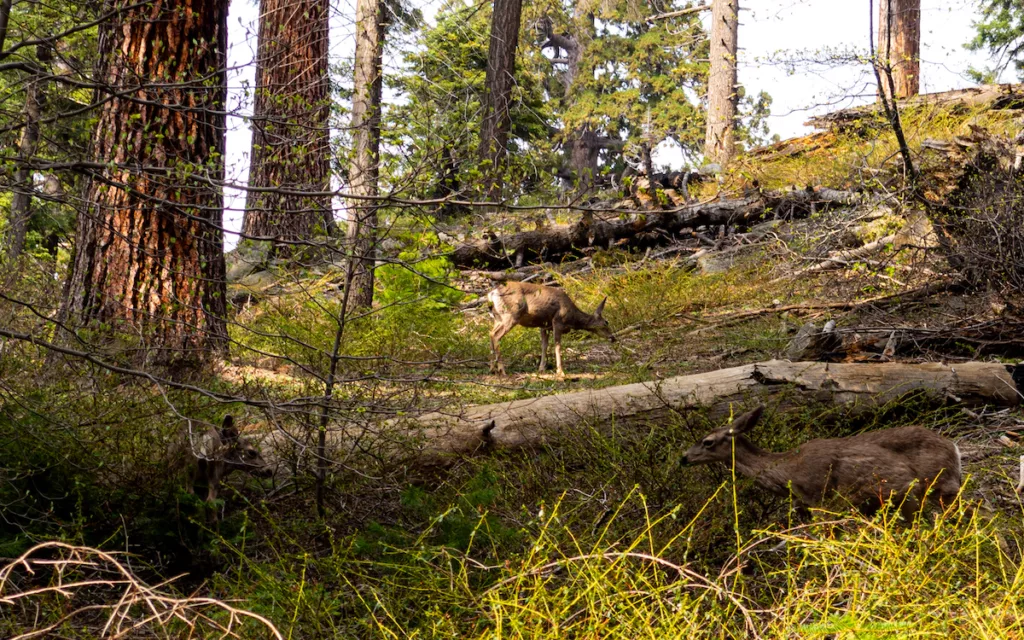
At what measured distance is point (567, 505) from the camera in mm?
5422

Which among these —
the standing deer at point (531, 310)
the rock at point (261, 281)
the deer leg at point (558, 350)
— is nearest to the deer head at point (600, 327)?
the standing deer at point (531, 310)

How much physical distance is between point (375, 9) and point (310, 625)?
9632 mm

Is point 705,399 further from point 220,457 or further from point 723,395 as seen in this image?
point 220,457

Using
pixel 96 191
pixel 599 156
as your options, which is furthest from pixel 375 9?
pixel 599 156

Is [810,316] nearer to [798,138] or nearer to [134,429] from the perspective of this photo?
[134,429]

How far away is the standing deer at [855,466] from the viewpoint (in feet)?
16.9

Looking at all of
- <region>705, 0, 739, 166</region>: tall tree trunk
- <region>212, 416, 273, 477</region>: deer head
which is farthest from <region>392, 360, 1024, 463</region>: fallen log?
<region>705, 0, 739, 166</region>: tall tree trunk

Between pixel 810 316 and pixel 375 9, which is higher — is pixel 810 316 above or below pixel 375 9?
below

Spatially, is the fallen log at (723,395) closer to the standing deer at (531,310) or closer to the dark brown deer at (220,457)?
the dark brown deer at (220,457)

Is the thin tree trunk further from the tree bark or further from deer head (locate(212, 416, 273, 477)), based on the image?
the tree bark

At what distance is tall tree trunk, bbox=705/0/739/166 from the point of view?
23.2 m

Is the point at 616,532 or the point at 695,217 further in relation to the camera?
the point at 695,217

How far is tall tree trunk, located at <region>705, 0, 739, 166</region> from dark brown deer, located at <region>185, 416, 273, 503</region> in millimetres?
18690

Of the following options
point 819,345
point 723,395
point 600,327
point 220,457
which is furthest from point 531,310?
point 220,457
